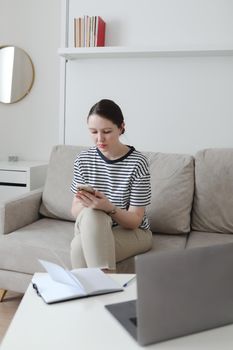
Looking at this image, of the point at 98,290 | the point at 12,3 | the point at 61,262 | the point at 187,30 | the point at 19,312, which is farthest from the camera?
the point at 12,3

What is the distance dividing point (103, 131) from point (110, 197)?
32 cm

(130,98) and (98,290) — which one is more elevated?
(130,98)

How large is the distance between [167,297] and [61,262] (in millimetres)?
1087

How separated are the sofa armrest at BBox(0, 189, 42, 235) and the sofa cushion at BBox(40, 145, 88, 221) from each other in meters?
0.05

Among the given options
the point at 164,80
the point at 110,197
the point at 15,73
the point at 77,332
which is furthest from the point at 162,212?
the point at 15,73

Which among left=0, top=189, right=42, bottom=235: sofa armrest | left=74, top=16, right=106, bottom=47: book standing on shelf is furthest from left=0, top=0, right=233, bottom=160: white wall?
left=0, top=189, right=42, bottom=235: sofa armrest

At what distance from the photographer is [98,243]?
1597 mm

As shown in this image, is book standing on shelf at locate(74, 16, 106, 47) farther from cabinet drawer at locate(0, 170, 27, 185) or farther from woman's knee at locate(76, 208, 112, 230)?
woman's knee at locate(76, 208, 112, 230)

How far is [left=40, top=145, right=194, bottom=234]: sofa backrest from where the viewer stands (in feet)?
7.28

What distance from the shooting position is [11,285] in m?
2.04

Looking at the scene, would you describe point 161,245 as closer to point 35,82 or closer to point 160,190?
point 160,190

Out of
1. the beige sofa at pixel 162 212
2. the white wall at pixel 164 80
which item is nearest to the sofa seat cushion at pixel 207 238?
the beige sofa at pixel 162 212

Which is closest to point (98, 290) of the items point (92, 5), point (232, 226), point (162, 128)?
point (232, 226)

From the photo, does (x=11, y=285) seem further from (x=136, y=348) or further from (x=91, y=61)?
(x=91, y=61)
